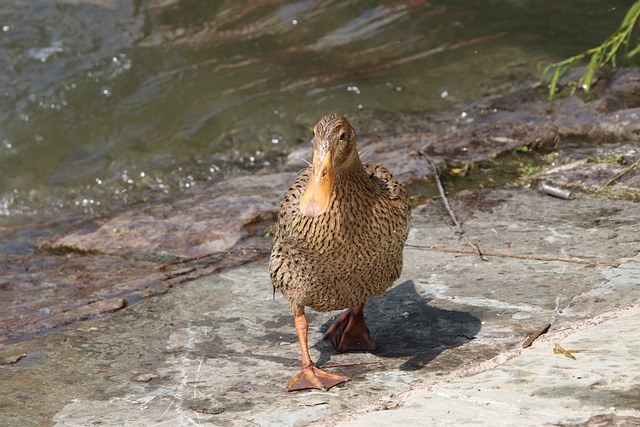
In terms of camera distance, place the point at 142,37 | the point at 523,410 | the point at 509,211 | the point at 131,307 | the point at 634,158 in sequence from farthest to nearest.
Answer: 1. the point at 142,37
2. the point at 634,158
3. the point at 509,211
4. the point at 131,307
5. the point at 523,410

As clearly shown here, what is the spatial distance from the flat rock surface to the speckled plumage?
34 centimetres

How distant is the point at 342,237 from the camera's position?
12.7 ft

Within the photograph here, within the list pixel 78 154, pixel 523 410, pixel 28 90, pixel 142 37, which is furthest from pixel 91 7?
pixel 523 410

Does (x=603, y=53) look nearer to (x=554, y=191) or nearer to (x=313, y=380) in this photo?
(x=554, y=191)

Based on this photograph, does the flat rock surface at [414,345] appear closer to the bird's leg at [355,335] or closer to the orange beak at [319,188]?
the bird's leg at [355,335]

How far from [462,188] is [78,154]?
4498 mm

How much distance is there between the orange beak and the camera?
364 centimetres

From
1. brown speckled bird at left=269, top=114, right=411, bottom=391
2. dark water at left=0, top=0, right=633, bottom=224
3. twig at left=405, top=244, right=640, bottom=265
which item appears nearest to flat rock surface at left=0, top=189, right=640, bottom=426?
twig at left=405, top=244, right=640, bottom=265

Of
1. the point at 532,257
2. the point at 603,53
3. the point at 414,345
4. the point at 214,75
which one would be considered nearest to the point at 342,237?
→ the point at 414,345

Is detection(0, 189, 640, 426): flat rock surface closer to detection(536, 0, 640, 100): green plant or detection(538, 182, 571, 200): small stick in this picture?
detection(538, 182, 571, 200): small stick

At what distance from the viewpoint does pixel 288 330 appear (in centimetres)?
466

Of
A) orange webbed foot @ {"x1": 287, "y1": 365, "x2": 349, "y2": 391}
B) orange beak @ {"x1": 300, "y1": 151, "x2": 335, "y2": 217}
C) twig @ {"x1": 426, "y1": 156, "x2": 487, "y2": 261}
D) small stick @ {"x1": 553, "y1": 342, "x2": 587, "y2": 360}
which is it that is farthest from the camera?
twig @ {"x1": 426, "y1": 156, "x2": 487, "y2": 261}

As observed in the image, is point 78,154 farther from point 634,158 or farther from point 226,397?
point 226,397

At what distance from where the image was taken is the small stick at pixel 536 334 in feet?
12.4
